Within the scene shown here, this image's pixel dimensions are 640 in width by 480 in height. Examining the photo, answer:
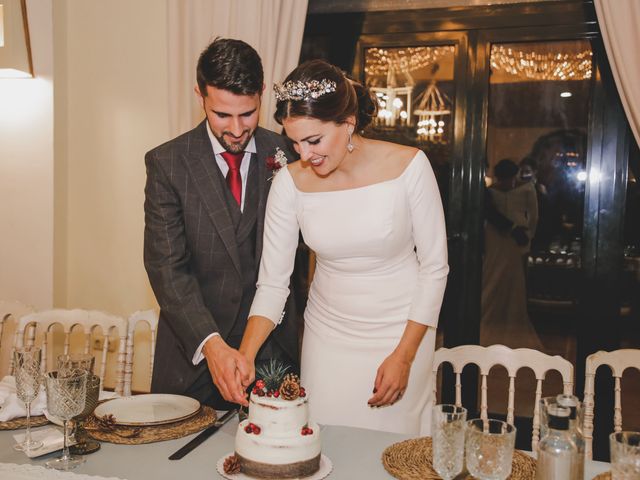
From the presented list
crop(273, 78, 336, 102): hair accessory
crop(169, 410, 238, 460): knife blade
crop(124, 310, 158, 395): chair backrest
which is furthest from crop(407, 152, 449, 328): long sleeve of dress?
crop(124, 310, 158, 395): chair backrest

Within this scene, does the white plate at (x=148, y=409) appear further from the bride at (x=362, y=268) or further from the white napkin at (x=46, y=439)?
the bride at (x=362, y=268)

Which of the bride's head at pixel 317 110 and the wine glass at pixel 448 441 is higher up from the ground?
the bride's head at pixel 317 110

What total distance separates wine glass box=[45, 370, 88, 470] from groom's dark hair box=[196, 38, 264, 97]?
0.96 meters

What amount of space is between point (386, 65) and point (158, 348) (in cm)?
207

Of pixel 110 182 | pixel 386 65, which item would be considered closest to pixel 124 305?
pixel 110 182

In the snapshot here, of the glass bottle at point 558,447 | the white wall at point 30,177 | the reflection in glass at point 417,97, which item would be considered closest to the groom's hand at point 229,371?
the glass bottle at point 558,447

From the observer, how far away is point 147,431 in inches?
63.4

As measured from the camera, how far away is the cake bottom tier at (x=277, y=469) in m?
1.38

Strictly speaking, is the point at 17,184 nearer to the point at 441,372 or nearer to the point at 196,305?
the point at 196,305

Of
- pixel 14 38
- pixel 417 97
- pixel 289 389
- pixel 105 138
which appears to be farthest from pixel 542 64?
pixel 14 38

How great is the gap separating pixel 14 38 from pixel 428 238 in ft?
8.80

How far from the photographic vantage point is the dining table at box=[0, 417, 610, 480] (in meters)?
1.40

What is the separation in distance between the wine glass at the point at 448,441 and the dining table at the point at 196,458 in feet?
0.56

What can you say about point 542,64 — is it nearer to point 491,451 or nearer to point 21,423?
point 491,451
